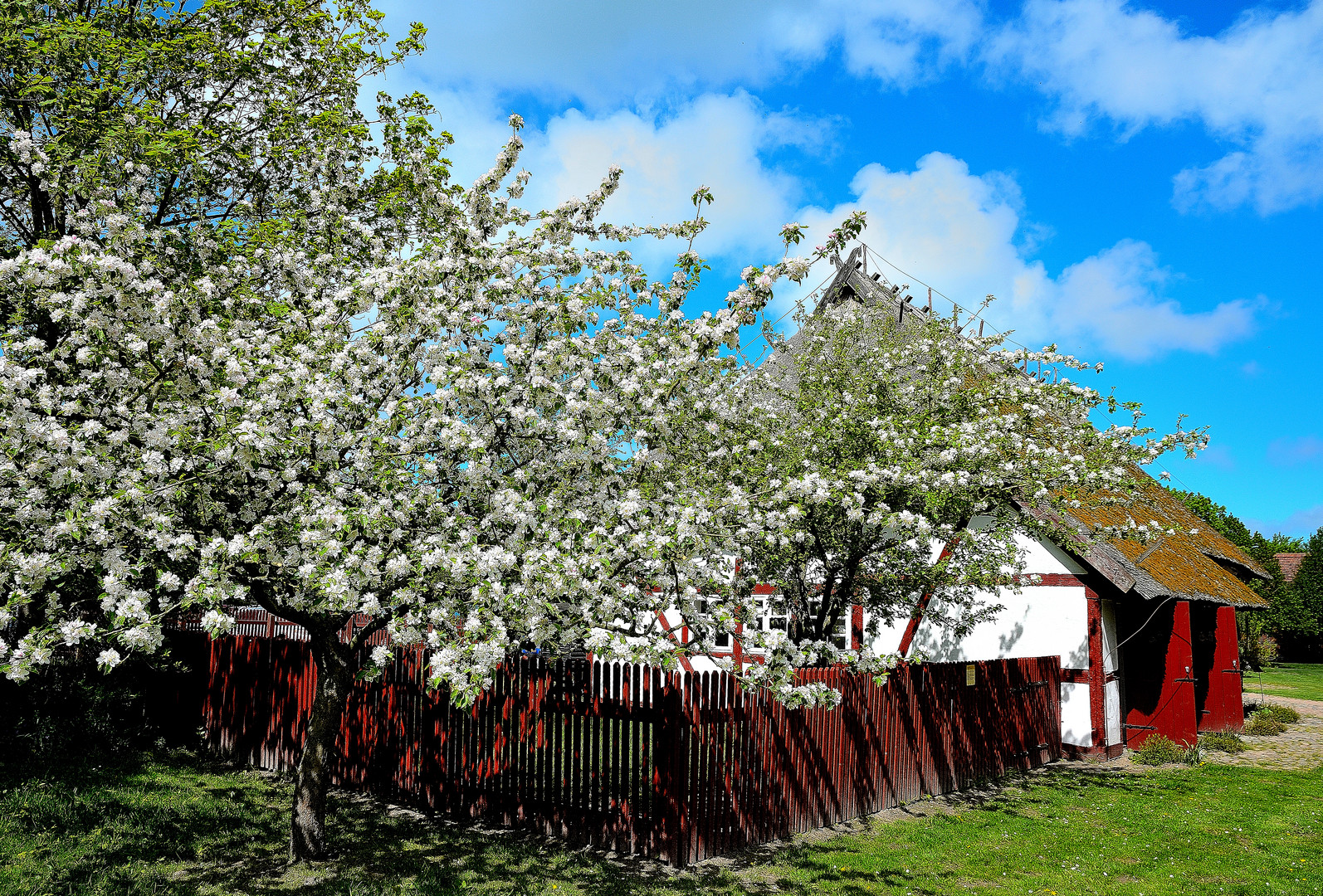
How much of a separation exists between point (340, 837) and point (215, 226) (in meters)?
7.43

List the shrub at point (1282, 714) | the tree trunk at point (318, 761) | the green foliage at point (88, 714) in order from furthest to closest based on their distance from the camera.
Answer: the shrub at point (1282, 714) < the green foliage at point (88, 714) < the tree trunk at point (318, 761)

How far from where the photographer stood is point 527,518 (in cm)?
586

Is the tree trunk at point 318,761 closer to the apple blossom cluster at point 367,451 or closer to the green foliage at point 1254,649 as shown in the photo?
the apple blossom cluster at point 367,451

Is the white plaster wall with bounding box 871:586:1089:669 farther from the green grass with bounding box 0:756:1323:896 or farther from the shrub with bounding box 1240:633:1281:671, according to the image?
the shrub with bounding box 1240:633:1281:671

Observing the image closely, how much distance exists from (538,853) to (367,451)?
4.56 m

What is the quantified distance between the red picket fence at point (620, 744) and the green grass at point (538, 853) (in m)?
0.41

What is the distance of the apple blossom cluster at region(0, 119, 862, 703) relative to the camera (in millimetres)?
5465

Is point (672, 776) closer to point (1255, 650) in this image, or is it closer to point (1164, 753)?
point (1164, 753)

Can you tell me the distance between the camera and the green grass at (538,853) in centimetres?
704

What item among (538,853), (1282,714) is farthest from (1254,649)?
(538,853)

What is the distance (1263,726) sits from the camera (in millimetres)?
19797

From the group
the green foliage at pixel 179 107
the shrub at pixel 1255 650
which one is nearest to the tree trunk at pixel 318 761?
the green foliage at pixel 179 107

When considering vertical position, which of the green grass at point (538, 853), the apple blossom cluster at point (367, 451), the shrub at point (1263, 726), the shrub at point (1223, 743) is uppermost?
the apple blossom cluster at point (367, 451)

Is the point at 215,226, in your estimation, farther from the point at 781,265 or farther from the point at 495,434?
the point at 781,265
